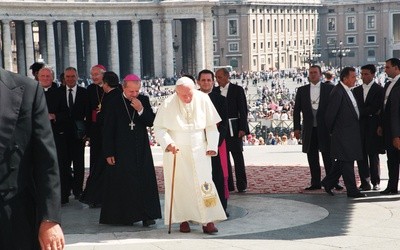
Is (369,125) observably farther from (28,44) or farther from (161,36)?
(161,36)

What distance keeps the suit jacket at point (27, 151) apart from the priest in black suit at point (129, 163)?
5233 millimetres

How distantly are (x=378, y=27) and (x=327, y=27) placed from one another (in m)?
6.26

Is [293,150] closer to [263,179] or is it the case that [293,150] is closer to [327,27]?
[263,179]

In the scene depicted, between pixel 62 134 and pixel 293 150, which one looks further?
pixel 293 150

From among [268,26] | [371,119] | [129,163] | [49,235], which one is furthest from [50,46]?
[49,235]

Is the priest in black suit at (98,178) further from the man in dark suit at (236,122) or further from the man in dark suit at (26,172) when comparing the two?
the man in dark suit at (26,172)

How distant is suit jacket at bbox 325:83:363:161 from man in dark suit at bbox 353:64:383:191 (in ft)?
2.23

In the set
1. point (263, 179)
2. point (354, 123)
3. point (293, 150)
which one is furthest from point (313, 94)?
point (293, 150)

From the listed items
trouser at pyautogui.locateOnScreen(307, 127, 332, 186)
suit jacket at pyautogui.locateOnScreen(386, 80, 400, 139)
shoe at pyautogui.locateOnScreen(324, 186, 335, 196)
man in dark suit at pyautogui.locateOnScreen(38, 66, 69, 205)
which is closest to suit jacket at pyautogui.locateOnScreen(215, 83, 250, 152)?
trouser at pyautogui.locateOnScreen(307, 127, 332, 186)

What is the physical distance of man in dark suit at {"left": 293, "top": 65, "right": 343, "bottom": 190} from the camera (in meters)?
12.4

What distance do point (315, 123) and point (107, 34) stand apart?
211ft

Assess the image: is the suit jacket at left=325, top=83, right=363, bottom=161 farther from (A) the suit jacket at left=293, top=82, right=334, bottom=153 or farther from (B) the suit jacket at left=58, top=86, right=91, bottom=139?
(B) the suit jacket at left=58, top=86, right=91, bottom=139

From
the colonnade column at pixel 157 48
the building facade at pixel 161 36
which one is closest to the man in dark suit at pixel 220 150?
the building facade at pixel 161 36

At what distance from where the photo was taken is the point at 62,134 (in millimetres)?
12016
